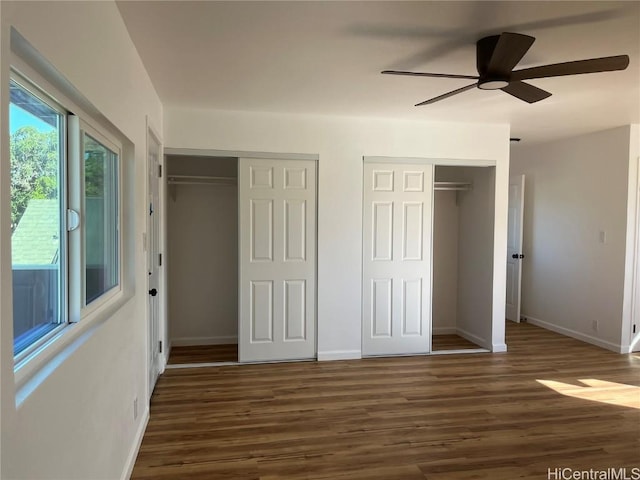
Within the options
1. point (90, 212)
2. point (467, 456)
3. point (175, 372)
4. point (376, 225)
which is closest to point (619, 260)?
point (376, 225)

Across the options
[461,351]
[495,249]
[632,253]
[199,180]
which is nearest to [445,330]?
[461,351]

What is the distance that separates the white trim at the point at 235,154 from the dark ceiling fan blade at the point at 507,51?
2.02 m

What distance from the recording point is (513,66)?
2.43 m

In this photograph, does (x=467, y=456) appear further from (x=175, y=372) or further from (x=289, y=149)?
(x=289, y=149)

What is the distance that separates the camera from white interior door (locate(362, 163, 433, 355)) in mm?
4355

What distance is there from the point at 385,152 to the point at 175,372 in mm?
2927

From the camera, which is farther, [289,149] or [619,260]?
[619,260]

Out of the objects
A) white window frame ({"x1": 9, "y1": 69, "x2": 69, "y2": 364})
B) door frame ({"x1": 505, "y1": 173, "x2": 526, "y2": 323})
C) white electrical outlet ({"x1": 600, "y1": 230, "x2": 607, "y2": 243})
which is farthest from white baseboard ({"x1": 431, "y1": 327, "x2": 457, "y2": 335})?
white window frame ({"x1": 9, "y1": 69, "x2": 69, "y2": 364})

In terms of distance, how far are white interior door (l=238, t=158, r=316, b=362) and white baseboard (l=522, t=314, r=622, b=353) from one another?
329 cm

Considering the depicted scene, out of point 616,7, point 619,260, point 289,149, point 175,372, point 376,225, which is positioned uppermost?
point 616,7

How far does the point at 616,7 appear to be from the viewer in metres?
2.10

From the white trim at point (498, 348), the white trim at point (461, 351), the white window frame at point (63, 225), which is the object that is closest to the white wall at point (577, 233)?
the white trim at point (498, 348)

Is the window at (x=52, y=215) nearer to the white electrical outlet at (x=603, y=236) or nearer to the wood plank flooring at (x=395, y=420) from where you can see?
the wood plank flooring at (x=395, y=420)

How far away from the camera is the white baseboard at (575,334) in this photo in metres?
4.67
